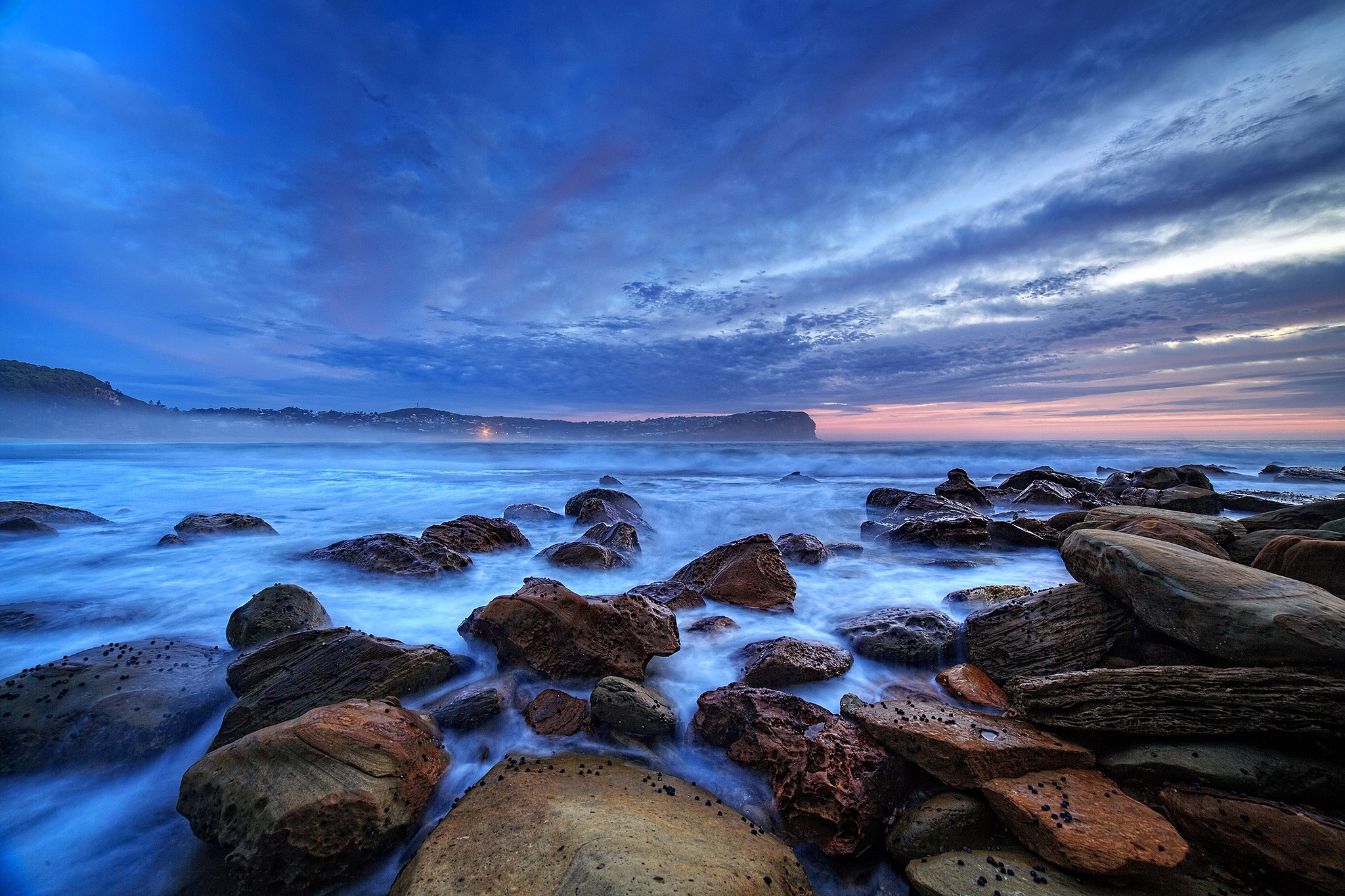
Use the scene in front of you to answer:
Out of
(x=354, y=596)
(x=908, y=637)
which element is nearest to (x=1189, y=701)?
(x=908, y=637)

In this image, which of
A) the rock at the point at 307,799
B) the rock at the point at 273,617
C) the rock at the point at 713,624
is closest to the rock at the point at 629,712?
the rock at the point at 307,799

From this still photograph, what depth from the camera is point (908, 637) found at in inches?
195

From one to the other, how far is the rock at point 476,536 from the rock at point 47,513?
864 cm

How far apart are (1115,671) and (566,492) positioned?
62.7ft

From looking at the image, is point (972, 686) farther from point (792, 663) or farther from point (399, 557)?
point (399, 557)

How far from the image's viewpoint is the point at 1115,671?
3.25 m

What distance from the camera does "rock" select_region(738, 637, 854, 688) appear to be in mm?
4465

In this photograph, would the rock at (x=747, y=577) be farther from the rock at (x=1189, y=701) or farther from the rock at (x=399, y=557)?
the rock at (x=399, y=557)

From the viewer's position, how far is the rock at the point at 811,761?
9.39 ft

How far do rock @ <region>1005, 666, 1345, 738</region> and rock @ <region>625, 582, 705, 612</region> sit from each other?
3780 millimetres

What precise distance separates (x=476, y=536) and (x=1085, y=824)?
8.89 m

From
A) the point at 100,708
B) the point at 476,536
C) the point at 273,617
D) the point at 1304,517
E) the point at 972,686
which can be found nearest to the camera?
the point at 100,708

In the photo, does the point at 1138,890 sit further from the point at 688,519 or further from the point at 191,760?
the point at 688,519

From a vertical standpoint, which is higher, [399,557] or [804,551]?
[399,557]
